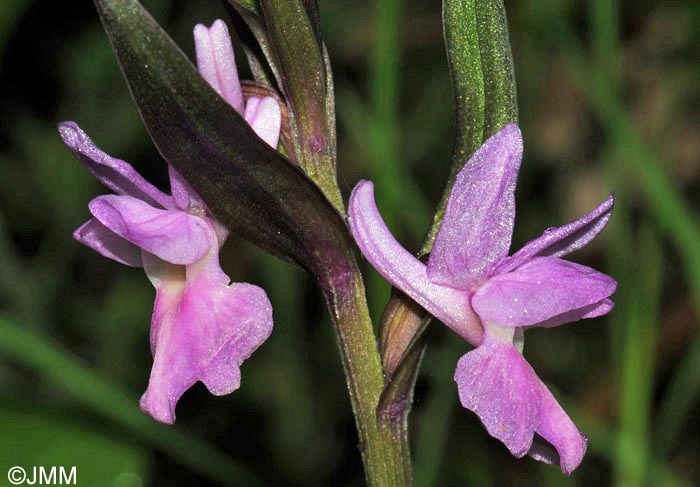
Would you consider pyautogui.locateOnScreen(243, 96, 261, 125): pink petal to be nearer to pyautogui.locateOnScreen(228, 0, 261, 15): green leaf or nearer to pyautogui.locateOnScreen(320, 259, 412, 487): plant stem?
pyautogui.locateOnScreen(228, 0, 261, 15): green leaf

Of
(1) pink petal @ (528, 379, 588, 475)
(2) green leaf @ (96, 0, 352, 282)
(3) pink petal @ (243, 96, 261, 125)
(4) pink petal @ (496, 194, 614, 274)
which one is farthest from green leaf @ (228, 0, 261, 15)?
(1) pink petal @ (528, 379, 588, 475)

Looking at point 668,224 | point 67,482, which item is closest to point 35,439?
point 67,482

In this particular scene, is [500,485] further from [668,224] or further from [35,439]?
[35,439]

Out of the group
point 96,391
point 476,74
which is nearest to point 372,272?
point 96,391

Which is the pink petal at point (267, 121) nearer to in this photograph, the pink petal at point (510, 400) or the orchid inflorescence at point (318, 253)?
the orchid inflorescence at point (318, 253)

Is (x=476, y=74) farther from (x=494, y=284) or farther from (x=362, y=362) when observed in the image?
(x=362, y=362)

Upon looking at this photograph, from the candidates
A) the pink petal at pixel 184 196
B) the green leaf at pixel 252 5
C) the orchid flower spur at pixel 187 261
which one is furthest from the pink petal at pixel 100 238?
Answer: the green leaf at pixel 252 5
